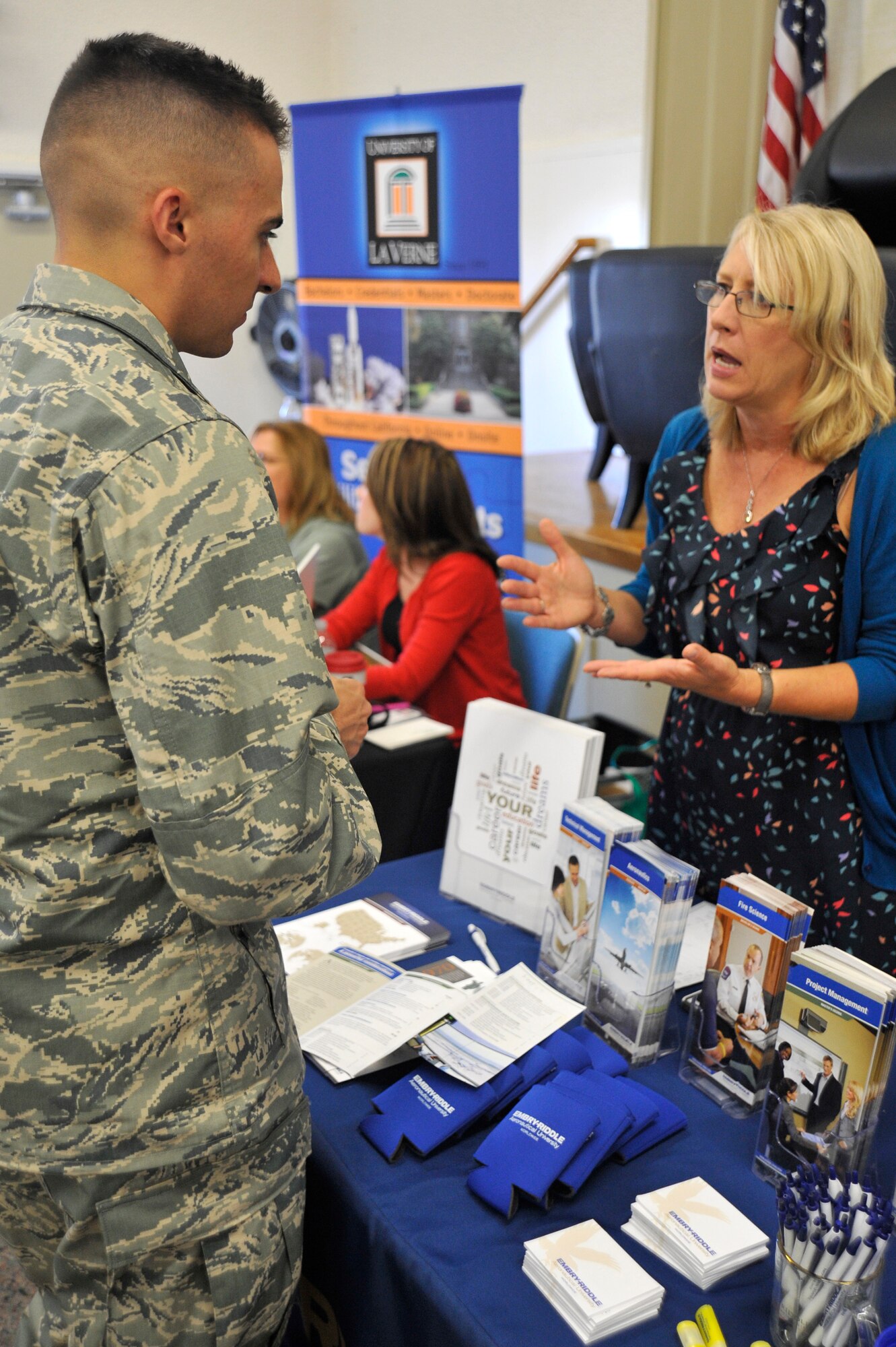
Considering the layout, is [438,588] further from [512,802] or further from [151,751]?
[151,751]

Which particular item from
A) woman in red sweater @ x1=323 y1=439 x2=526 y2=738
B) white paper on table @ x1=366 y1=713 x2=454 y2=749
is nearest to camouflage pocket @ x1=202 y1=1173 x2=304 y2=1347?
white paper on table @ x1=366 y1=713 x2=454 y2=749

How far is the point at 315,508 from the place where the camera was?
349 centimetres

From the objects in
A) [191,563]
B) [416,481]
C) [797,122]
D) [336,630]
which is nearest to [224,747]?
[191,563]

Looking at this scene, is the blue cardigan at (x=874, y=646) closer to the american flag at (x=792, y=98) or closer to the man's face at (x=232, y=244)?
the man's face at (x=232, y=244)

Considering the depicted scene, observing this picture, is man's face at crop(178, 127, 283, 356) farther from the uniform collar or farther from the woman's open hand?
the woman's open hand

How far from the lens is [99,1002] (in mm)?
844

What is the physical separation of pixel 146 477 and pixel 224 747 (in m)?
0.20

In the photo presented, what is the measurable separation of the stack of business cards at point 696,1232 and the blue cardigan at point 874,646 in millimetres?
680

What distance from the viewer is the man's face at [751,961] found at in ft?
3.50

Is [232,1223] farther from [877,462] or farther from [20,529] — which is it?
[877,462]

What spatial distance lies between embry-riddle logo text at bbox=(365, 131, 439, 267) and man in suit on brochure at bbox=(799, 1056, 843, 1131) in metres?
2.91

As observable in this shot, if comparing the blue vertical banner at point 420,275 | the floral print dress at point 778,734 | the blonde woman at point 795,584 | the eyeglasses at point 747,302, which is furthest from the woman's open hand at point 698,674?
the blue vertical banner at point 420,275

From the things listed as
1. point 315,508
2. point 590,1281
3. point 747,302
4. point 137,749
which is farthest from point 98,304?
point 315,508

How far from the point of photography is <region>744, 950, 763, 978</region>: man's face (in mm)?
1065
